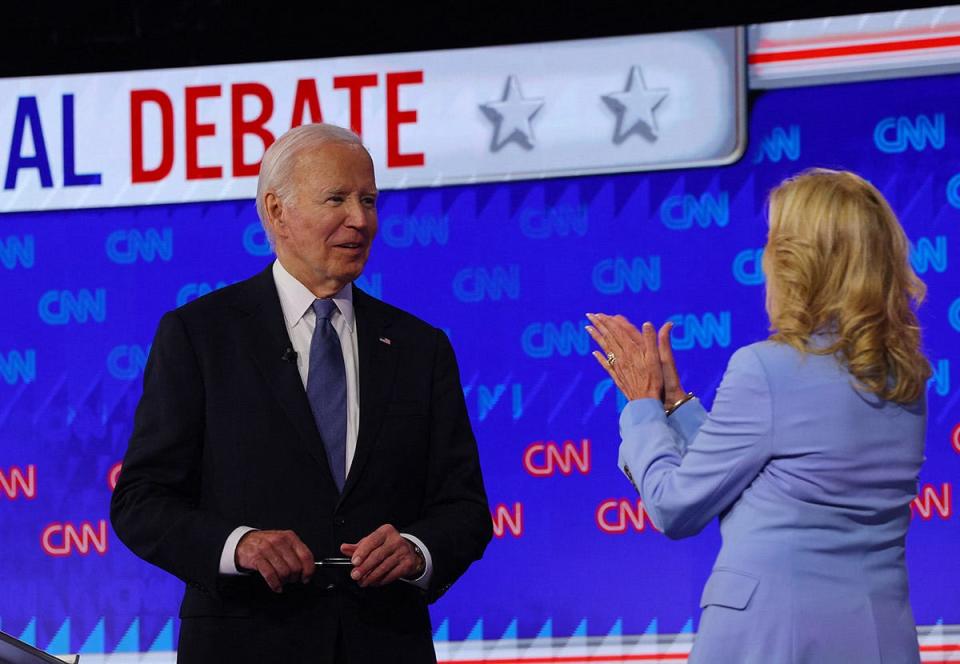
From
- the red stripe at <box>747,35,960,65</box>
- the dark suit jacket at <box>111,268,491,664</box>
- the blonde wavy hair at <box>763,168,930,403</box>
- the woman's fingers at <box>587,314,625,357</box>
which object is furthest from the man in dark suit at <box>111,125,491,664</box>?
the red stripe at <box>747,35,960,65</box>

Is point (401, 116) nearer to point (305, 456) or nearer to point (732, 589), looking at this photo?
point (305, 456)

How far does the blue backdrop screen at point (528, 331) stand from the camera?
326 centimetres

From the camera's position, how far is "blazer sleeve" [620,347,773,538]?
1.66 m

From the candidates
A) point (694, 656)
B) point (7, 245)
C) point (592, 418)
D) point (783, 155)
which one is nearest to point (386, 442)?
point (694, 656)

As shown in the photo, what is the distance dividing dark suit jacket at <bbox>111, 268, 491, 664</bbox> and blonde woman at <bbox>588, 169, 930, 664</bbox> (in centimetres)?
41

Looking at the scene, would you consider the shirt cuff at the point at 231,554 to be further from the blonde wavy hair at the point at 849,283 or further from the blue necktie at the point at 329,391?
the blonde wavy hair at the point at 849,283

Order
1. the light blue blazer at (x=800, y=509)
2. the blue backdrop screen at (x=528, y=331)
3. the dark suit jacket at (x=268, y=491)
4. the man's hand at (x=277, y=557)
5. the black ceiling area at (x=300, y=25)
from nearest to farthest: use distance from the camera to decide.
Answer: the light blue blazer at (x=800, y=509), the man's hand at (x=277, y=557), the dark suit jacket at (x=268, y=491), the blue backdrop screen at (x=528, y=331), the black ceiling area at (x=300, y=25)

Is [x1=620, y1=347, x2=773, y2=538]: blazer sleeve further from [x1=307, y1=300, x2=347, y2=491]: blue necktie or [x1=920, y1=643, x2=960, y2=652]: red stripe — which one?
[x1=920, y1=643, x2=960, y2=652]: red stripe

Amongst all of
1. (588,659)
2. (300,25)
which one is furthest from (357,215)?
(300,25)

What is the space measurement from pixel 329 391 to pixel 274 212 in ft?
0.96

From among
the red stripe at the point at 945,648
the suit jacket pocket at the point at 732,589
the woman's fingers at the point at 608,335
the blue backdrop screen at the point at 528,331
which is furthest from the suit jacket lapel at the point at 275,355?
the red stripe at the point at 945,648

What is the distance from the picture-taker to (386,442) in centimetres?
192

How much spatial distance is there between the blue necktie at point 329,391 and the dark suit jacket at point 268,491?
3 cm

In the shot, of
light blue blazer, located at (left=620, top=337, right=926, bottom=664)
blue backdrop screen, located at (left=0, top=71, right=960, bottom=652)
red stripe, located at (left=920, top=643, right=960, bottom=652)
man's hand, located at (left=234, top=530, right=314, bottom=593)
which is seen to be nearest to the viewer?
light blue blazer, located at (left=620, top=337, right=926, bottom=664)
